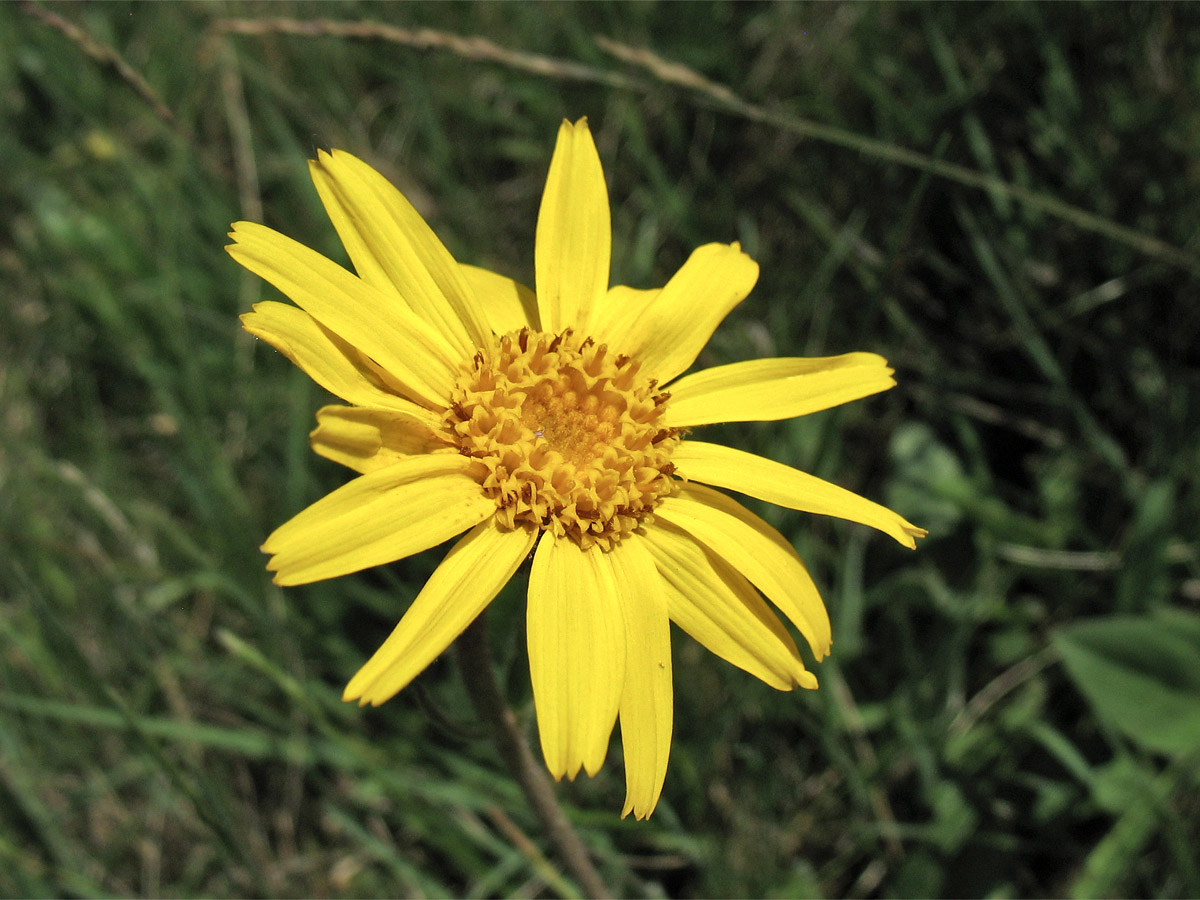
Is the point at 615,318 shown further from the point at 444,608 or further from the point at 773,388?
the point at 444,608

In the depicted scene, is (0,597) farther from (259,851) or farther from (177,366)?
(259,851)

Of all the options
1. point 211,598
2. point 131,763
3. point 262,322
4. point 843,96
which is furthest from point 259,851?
point 843,96

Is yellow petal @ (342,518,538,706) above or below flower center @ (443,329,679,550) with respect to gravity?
below

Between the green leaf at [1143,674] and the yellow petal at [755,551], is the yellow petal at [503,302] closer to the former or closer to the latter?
the yellow petal at [755,551]

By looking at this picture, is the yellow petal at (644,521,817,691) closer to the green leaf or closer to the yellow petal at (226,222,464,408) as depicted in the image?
the yellow petal at (226,222,464,408)

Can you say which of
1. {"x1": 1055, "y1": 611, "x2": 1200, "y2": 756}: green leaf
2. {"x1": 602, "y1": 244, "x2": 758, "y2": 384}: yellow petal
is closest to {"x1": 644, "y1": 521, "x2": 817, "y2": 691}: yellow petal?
{"x1": 602, "y1": 244, "x2": 758, "y2": 384}: yellow petal

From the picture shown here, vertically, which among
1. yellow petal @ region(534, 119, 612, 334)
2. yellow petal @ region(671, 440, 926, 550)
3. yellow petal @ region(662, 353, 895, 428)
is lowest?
yellow petal @ region(671, 440, 926, 550)
